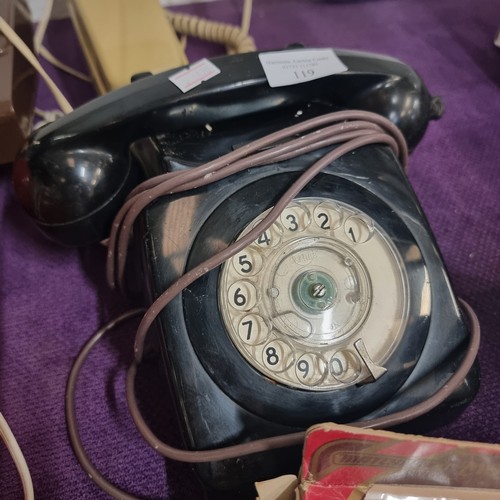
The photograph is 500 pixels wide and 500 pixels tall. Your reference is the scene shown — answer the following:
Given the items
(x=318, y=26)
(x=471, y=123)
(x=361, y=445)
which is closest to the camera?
(x=361, y=445)

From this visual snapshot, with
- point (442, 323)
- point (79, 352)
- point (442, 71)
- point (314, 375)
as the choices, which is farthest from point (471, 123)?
point (79, 352)

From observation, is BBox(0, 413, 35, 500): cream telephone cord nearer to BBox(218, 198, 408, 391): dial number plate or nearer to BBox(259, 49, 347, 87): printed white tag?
BBox(218, 198, 408, 391): dial number plate

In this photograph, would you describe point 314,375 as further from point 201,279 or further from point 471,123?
point 471,123

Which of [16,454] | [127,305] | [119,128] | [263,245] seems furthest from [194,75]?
[16,454]

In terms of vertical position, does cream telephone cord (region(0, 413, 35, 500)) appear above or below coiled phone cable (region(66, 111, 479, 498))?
below

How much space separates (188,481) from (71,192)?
406 millimetres

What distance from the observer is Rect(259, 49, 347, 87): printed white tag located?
2.44 feet

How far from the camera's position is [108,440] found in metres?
0.81

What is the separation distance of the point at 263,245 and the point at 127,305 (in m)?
0.32

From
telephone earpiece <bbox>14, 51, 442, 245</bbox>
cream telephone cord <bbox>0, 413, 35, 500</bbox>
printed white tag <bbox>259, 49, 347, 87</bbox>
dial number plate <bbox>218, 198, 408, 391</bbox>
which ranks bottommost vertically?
cream telephone cord <bbox>0, 413, 35, 500</bbox>

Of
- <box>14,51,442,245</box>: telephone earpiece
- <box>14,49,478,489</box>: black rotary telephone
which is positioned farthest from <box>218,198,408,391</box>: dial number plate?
<box>14,51,442,245</box>: telephone earpiece

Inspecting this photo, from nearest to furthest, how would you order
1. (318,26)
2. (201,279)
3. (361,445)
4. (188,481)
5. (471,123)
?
1. (361,445)
2. (201,279)
3. (188,481)
4. (471,123)
5. (318,26)

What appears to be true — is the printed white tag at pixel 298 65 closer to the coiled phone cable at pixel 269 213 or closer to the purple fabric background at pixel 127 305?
the coiled phone cable at pixel 269 213

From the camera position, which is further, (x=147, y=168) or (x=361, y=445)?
(x=147, y=168)
